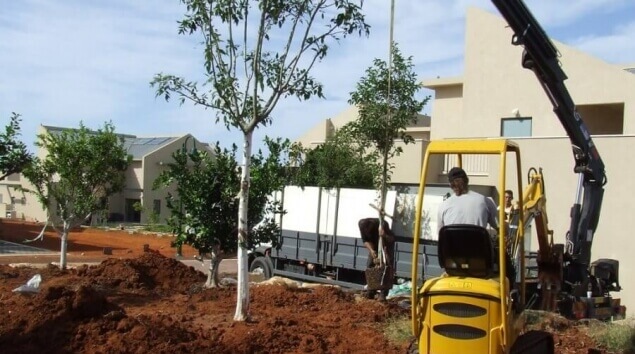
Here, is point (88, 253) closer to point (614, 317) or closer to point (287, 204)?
point (287, 204)

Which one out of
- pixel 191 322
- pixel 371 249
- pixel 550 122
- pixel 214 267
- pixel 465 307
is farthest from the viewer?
pixel 550 122

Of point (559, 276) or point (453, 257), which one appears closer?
point (453, 257)

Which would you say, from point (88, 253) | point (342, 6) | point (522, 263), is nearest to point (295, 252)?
point (342, 6)

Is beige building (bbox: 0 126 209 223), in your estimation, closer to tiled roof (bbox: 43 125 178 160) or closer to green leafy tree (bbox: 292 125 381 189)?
tiled roof (bbox: 43 125 178 160)

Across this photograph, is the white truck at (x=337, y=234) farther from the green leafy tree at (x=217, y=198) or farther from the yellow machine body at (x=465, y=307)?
the yellow machine body at (x=465, y=307)

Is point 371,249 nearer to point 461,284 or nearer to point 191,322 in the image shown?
point 191,322

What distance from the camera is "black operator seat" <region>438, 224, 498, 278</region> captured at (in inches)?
251

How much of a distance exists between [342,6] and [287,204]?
10.1 meters

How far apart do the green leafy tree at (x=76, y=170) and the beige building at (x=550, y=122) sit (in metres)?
10.5

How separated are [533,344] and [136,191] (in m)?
47.7

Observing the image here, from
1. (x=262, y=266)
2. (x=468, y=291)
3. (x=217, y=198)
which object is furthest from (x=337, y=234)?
(x=468, y=291)

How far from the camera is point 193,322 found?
9992mm

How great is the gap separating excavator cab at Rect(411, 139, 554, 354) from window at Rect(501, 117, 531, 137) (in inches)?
661

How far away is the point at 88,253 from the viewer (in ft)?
101
